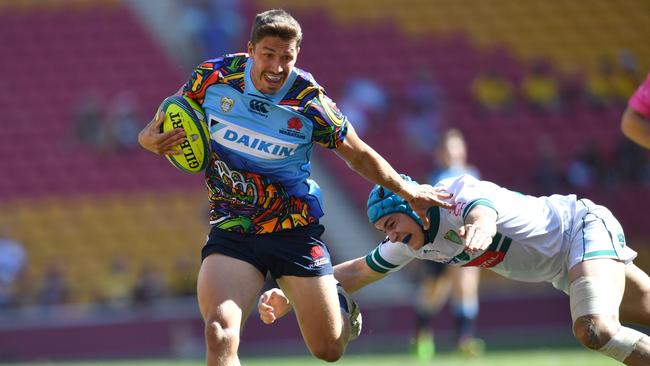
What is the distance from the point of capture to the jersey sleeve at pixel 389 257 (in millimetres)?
6453

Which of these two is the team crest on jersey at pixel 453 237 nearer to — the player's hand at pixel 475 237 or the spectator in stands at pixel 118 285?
the player's hand at pixel 475 237

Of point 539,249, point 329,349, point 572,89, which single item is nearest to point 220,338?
point 329,349

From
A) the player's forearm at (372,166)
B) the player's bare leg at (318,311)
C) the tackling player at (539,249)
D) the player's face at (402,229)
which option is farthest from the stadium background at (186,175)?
the player's forearm at (372,166)

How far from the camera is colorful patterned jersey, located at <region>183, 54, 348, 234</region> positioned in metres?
6.15

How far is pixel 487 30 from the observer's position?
19859 mm

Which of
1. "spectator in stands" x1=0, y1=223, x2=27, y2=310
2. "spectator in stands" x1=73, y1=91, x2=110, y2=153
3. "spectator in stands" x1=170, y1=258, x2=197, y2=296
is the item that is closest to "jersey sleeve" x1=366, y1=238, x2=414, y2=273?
"spectator in stands" x1=170, y1=258, x2=197, y2=296

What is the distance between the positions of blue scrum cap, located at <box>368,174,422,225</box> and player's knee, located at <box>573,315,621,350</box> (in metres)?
1.05

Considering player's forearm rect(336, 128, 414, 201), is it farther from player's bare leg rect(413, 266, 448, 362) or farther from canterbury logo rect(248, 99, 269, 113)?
Result: player's bare leg rect(413, 266, 448, 362)

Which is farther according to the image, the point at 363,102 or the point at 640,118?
the point at 363,102

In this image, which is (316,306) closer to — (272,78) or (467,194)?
(467,194)

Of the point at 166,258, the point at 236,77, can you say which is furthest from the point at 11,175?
the point at 236,77

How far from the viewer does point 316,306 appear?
6371mm

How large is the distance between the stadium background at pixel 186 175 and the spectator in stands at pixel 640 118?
7.28 metres

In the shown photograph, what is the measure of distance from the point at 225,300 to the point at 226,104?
1094 mm
